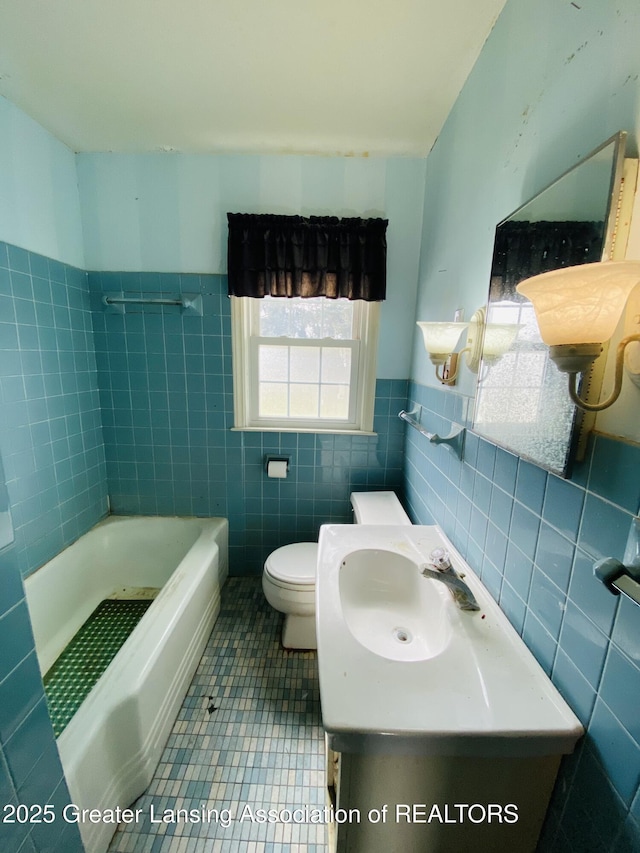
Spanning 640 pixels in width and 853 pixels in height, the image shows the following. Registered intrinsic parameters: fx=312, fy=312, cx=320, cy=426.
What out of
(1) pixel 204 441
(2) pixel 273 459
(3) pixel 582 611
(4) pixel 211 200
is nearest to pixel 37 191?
(4) pixel 211 200

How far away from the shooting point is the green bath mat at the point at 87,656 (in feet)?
4.05

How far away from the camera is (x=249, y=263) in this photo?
5.35ft

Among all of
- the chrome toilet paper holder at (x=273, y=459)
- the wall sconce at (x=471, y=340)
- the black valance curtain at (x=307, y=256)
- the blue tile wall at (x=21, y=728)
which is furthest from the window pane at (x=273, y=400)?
the blue tile wall at (x=21, y=728)

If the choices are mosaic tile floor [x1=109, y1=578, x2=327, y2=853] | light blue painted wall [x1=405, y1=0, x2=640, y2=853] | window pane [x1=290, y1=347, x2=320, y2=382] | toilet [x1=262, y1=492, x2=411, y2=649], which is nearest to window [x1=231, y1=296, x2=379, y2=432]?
window pane [x1=290, y1=347, x2=320, y2=382]

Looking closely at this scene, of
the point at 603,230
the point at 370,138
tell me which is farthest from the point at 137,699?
the point at 370,138

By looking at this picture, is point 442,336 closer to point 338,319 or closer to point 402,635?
point 338,319

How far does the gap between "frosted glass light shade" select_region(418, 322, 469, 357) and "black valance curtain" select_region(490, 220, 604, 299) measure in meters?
0.20

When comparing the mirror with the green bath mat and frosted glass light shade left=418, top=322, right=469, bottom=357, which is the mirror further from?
the green bath mat

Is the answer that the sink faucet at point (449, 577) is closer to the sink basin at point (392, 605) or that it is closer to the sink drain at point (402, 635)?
the sink basin at point (392, 605)

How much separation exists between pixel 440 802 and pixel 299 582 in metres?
0.86

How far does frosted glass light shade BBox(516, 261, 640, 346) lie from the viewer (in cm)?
44

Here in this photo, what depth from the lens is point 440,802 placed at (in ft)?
2.19

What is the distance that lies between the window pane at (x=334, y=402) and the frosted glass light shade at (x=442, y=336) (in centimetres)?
81

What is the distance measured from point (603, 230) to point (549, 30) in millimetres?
593
